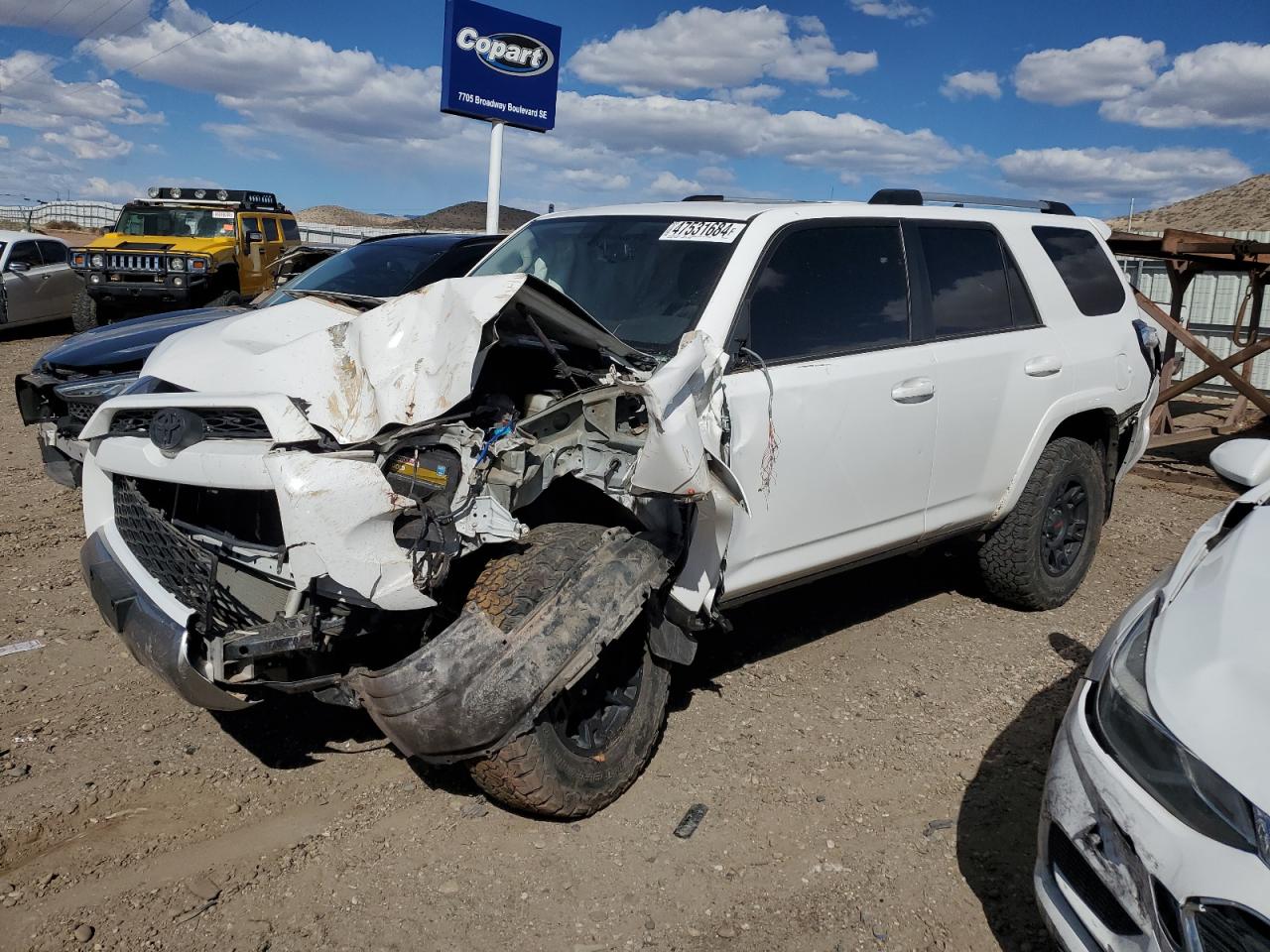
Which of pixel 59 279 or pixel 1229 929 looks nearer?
pixel 1229 929

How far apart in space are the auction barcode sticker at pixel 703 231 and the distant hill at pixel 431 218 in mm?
27759

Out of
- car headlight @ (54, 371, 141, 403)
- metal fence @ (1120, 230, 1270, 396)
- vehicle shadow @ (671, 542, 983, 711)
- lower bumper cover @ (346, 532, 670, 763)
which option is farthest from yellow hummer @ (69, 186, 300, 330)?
metal fence @ (1120, 230, 1270, 396)

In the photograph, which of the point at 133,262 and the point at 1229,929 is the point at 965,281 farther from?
the point at 133,262

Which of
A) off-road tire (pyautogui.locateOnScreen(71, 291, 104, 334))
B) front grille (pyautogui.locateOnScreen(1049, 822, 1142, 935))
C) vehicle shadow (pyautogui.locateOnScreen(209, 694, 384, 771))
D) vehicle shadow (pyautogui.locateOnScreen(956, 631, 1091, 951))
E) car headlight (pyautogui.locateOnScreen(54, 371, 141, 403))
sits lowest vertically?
vehicle shadow (pyautogui.locateOnScreen(209, 694, 384, 771))

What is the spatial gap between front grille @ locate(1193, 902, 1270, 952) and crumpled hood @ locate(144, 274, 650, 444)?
2133 millimetres

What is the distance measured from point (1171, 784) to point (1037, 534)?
2936 millimetres

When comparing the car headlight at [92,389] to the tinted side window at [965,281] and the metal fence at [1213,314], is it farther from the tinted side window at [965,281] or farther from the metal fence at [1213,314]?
the metal fence at [1213,314]

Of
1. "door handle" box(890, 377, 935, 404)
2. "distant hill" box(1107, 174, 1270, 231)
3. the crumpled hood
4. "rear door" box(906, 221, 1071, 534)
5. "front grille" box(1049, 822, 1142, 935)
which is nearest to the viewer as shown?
"front grille" box(1049, 822, 1142, 935)

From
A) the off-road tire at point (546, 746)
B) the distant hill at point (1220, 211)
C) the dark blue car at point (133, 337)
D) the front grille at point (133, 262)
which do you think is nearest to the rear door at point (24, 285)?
the front grille at point (133, 262)

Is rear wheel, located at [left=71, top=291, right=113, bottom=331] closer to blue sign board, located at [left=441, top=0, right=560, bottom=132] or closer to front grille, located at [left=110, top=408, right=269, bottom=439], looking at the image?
blue sign board, located at [left=441, top=0, right=560, bottom=132]

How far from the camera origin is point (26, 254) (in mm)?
14672

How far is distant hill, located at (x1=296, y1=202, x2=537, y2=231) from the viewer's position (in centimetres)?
3466

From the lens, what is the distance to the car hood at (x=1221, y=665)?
2.19 meters

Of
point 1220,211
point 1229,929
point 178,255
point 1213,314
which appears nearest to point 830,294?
point 1229,929
